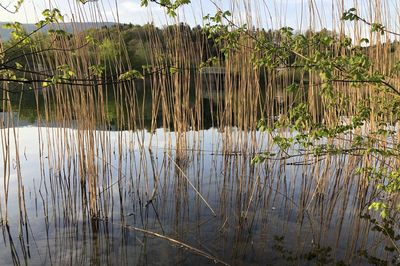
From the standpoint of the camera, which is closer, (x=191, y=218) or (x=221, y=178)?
(x=191, y=218)

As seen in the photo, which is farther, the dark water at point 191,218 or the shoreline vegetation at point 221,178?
the dark water at point 191,218

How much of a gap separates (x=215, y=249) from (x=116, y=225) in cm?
98

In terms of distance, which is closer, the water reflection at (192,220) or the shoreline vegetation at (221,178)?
the shoreline vegetation at (221,178)

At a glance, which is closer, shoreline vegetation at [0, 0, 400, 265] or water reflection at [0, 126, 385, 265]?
shoreline vegetation at [0, 0, 400, 265]

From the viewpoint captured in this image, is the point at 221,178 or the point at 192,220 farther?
the point at 221,178

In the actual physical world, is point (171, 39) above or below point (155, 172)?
above

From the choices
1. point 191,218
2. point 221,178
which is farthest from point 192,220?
point 221,178

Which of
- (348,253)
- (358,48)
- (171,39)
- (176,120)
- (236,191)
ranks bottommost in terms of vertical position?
(348,253)

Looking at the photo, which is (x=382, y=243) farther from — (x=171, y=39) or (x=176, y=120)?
(x=171, y=39)

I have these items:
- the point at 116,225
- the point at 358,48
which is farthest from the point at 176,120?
the point at 358,48

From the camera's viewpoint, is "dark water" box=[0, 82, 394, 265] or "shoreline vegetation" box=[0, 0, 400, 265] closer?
"shoreline vegetation" box=[0, 0, 400, 265]

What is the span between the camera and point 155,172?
4.70 meters

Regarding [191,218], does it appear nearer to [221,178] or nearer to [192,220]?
[192,220]

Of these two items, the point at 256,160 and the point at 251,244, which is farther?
the point at 251,244
